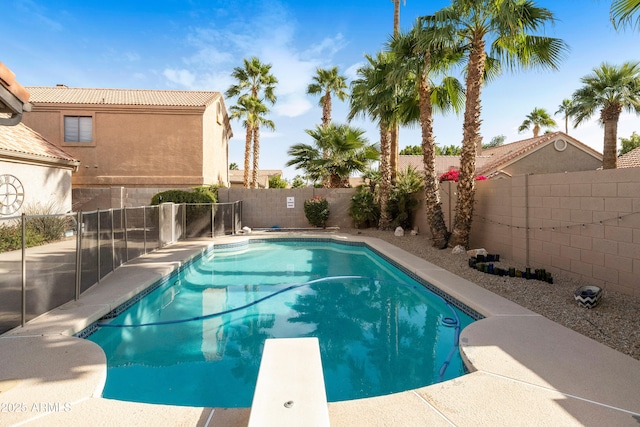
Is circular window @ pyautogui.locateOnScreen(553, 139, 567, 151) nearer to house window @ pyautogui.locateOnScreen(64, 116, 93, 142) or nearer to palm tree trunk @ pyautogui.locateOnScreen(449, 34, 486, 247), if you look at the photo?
palm tree trunk @ pyautogui.locateOnScreen(449, 34, 486, 247)

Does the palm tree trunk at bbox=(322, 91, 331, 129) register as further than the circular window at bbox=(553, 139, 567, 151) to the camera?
Yes

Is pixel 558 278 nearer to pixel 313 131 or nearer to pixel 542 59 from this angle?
pixel 542 59

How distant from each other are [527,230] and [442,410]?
19.8 feet

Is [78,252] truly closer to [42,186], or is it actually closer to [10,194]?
[10,194]

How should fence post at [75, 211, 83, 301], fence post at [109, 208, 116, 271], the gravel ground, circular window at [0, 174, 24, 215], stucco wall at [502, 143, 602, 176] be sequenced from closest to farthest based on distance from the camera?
the gravel ground
fence post at [75, 211, 83, 301]
fence post at [109, 208, 116, 271]
circular window at [0, 174, 24, 215]
stucco wall at [502, 143, 602, 176]

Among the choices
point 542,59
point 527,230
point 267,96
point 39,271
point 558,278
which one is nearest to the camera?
point 39,271

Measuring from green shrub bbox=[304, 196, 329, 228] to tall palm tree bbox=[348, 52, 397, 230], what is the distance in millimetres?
2678

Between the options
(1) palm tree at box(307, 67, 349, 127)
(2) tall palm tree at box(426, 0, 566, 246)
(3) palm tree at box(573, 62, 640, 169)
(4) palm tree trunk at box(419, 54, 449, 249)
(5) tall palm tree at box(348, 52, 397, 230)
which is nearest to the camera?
(2) tall palm tree at box(426, 0, 566, 246)

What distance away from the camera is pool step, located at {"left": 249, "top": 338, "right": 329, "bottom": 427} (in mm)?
2143

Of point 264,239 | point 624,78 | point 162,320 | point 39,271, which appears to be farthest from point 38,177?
point 624,78

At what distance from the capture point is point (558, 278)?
6.27 meters

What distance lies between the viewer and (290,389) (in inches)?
98.3

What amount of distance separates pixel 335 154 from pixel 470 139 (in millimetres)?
8484

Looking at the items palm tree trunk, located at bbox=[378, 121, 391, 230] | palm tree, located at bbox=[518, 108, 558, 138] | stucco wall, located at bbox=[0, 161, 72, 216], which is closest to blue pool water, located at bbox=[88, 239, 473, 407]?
palm tree trunk, located at bbox=[378, 121, 391, 230]
